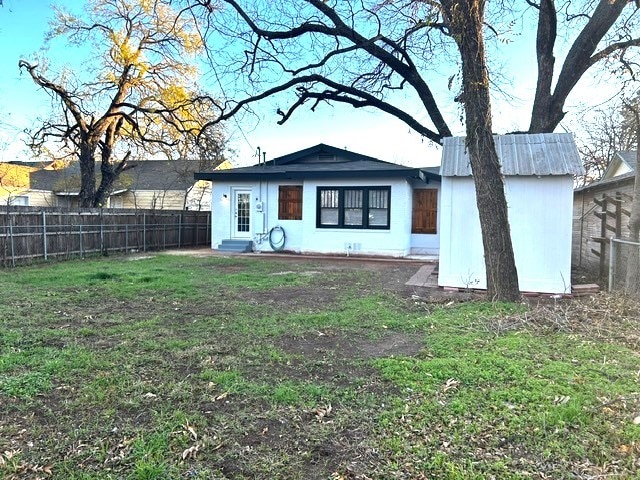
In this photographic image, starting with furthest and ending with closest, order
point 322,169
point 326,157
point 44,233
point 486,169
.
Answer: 1. point 326,157
2. point 322,169
3. point 44,233
4. point 486,169

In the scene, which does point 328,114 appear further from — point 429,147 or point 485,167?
point 485,167

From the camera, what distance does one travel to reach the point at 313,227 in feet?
49.5

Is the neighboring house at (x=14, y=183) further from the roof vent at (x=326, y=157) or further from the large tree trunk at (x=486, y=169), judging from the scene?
the large tree trunk at (x=486, y=169)

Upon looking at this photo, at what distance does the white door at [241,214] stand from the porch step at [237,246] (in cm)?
31

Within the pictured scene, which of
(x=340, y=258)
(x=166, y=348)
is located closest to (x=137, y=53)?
(x=340, y=258)

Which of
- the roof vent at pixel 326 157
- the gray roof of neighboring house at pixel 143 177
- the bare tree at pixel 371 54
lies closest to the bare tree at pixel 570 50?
the bare tree at pixel 371 54

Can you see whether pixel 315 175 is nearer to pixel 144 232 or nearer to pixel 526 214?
pixel 144 232

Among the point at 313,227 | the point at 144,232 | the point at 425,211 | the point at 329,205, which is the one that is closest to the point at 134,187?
the point at 144,232

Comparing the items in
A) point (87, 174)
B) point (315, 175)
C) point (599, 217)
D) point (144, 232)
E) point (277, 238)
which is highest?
point (87, 174)

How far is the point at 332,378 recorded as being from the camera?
11.7 ft

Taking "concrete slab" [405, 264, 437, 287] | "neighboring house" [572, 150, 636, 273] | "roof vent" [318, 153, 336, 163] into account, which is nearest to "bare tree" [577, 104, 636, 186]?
"neighboring house" [572, 150, 636, 273]

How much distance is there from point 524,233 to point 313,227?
835 centimetres

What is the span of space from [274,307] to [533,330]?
10.8 feet

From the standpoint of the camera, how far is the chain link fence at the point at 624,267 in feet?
21.1
